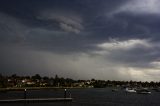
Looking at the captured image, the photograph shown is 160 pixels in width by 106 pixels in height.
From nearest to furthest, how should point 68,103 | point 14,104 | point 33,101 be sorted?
point 14,104, point 33,101, point 68,103

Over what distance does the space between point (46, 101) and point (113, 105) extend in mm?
24609

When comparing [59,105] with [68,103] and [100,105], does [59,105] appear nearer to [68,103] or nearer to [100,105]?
[68,103]

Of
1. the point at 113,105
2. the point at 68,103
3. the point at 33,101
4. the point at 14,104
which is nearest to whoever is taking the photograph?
the point at 14,104

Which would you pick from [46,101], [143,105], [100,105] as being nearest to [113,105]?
[100,105]

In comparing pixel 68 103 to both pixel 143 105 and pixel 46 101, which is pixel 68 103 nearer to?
pixel 46 101

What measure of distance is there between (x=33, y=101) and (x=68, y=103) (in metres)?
12.2

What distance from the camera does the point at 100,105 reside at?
109250mm

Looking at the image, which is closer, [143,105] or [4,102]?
[4,102]

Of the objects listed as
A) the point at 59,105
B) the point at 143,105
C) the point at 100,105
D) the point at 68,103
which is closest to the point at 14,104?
the point at 59,105

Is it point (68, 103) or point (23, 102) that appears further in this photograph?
point (68, 103)

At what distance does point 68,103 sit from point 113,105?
1733cm

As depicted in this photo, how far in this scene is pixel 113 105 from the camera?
11225 centimetres

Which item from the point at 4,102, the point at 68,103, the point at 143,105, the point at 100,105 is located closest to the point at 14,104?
the point at 4,102

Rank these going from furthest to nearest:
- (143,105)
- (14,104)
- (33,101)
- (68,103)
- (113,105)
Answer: (143,105), (113,105), (68,103), (33,101), (14,104)
